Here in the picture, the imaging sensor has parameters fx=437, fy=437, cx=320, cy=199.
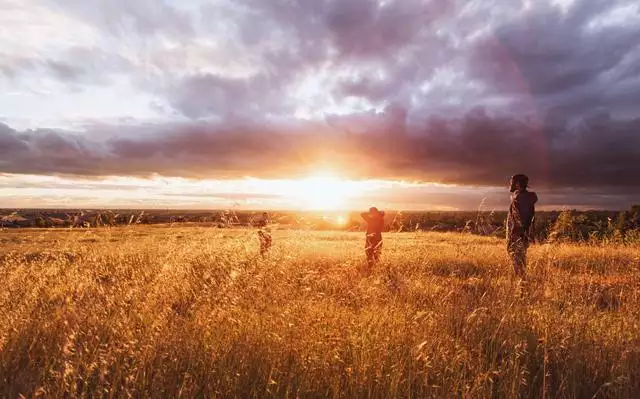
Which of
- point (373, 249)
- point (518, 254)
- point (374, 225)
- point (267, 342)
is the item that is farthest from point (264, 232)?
point (518, 254)

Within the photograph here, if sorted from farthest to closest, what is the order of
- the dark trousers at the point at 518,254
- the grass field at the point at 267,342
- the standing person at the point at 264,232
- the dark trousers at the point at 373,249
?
1. the dark trousers at the point at 373,249
2. the dark trousers at the point at 518,254
3. the standing person at the point at 264,232
4. the grass field at the point at 267,342

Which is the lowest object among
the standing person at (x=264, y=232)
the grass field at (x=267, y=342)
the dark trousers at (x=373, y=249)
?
the grass field at (x=267, y=342)

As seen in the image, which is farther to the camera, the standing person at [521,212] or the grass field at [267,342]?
the standing person at [521,212]

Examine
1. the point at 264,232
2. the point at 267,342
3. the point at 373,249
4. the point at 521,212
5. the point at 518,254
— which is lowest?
the point at 267,342

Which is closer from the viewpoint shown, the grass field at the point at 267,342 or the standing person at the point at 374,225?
the grass field at the point at 267,342

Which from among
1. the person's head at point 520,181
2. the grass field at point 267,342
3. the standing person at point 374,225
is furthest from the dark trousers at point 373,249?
the grass field at point 267,342

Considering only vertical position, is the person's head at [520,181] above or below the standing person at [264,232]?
above

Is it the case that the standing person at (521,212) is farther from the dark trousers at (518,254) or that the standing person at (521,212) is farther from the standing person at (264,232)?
the standing person at (264,232)

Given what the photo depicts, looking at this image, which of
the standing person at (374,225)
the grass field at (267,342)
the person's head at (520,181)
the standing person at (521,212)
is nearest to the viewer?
the grass field at (267,342)

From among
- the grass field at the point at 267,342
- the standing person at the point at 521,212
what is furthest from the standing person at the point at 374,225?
the grass field at the point at 267,342

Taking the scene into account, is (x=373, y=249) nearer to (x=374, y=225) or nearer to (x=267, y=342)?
(x=374, y=225)

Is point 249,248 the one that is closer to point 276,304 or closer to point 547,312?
point 276,304

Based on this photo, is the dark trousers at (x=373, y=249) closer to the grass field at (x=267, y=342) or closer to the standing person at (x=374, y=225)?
the standing person at (x=374, y=225)

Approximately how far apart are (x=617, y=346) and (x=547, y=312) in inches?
35.4
